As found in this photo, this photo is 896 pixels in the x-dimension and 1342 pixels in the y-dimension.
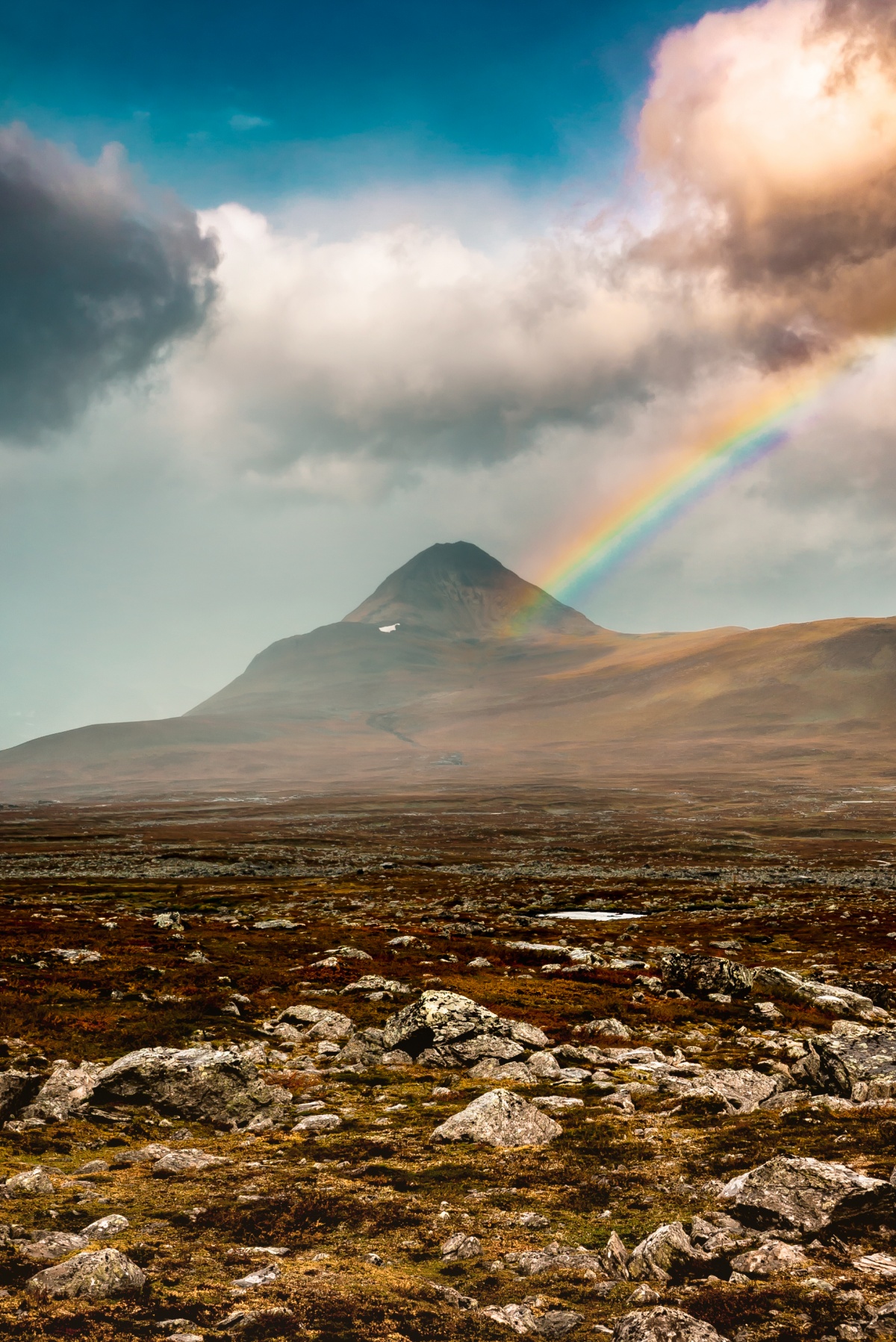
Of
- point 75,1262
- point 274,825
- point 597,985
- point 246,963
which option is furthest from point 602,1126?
point 274,825

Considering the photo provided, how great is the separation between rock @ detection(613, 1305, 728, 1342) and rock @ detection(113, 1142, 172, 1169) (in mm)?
8471

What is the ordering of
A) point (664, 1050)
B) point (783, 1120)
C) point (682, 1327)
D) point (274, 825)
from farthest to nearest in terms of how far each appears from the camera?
point (274, 825)
point (664, 1050)
point (783, 1120)
point (682, 1327)

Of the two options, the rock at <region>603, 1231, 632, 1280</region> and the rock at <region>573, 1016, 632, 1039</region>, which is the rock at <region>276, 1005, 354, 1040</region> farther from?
the rock at <region>603, 1231, 632, 1280</region>

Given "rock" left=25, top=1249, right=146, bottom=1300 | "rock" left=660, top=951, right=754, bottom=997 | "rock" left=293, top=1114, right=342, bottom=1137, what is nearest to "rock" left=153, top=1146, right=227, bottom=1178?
"rock" left=293, top=1114, right=342, bottom=1137

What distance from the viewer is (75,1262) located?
942cm

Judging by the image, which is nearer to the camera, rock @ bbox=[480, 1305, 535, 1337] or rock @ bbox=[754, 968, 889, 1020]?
rock @ bbox=[480, 1305, 535, 1337]

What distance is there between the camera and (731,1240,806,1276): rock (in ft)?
30.2

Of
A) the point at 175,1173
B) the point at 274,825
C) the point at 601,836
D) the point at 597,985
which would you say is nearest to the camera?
the point at 175,1173

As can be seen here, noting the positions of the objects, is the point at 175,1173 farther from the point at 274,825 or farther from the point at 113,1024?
the point at 274,825

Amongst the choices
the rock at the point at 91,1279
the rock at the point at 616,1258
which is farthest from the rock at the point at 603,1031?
the rock at the point at 91,1279

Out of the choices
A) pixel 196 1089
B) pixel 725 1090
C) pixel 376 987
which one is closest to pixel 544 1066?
pixel 725 1090

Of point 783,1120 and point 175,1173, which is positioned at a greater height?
point 175,1173

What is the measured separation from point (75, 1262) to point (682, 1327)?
674cm

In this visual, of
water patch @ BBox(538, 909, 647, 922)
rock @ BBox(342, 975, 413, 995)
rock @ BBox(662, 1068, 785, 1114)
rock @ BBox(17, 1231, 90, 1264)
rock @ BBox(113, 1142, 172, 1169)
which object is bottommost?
water patch @ BBox(538, 909, 647, 922)
